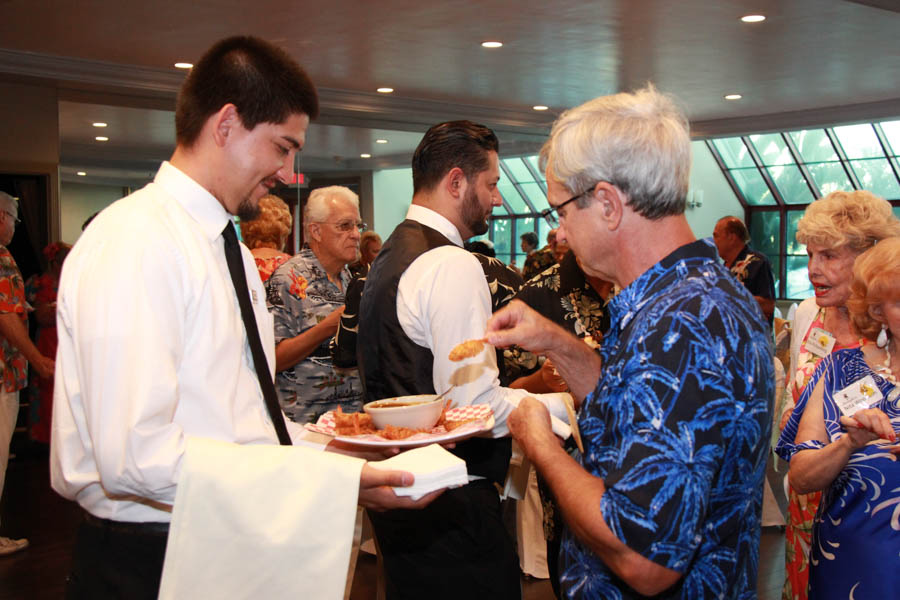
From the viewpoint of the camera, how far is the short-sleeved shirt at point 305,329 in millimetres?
3312

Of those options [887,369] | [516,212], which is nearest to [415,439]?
[887,369]

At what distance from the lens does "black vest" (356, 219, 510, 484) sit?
228 cm

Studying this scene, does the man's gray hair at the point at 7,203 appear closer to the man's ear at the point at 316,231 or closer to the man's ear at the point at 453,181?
the man's ear at the point at 316,231

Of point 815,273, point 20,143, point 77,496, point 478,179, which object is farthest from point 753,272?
point 20,143

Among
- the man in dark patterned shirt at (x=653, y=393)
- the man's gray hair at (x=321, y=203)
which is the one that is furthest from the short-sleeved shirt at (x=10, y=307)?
the man in dark patterned shirt at (x=653, y=393)

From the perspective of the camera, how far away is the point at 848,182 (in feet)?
51.5

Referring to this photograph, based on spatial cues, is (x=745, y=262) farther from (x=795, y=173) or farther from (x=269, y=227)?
(x=795, y=173)

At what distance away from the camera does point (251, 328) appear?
4.83 feet

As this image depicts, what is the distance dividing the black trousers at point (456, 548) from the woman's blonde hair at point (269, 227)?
217cm

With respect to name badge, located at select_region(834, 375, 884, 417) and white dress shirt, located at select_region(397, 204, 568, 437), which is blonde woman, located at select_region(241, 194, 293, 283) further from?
name badge, located at select_region(834, 375, 884, 417)

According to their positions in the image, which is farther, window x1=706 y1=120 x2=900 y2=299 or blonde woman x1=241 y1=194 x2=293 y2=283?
window x1=706 y1=120 x2=900 y2=299

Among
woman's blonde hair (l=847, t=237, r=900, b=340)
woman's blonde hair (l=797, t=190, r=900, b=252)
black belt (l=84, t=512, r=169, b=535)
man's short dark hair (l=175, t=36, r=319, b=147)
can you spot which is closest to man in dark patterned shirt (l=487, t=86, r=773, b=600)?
man's short dark hair (l=175, t=36, r=319, b=147)

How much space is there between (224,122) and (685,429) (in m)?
0.95

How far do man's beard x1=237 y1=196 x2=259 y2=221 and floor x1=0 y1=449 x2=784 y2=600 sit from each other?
9.13 feet
